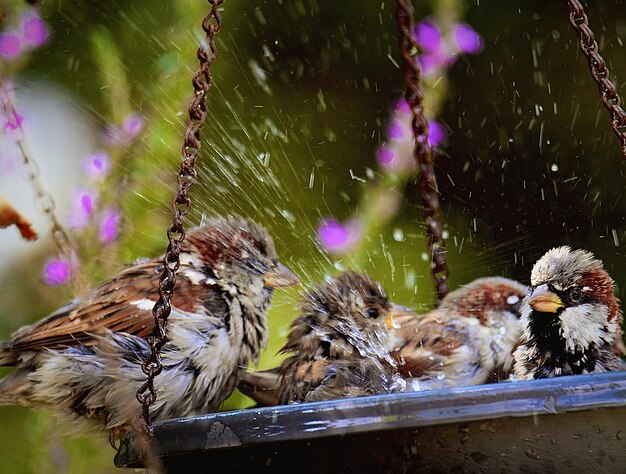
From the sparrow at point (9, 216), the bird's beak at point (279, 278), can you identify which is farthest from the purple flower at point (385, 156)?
the sparrow at point (9, 216)

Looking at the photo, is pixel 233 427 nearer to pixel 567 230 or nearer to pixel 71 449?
pixel 71 449

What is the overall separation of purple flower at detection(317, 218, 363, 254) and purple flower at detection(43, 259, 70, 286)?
71cm

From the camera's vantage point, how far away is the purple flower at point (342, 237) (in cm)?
239

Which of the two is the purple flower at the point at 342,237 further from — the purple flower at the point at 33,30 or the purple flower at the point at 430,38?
the purple flower at the point at 33,30

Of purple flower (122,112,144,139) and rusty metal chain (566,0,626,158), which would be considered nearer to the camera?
rusty metal chain (566,0,626,158)

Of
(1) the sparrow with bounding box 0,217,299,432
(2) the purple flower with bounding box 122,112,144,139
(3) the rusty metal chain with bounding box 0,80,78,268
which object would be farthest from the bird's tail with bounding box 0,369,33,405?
(2) the purple flower with bounding box 122,112,144,139

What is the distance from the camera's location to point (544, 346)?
163cm

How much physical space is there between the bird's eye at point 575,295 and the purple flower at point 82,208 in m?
1.16

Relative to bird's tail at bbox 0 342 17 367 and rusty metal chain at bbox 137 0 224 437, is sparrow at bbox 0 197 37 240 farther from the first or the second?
bird's tail at bbox 0 342 17 367

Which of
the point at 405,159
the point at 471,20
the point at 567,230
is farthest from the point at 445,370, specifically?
the point at 471,20

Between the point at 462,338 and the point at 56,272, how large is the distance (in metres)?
1.07

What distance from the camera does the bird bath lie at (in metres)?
1.00

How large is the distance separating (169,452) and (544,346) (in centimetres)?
81

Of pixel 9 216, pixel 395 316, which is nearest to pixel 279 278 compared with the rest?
pixel 395 316
